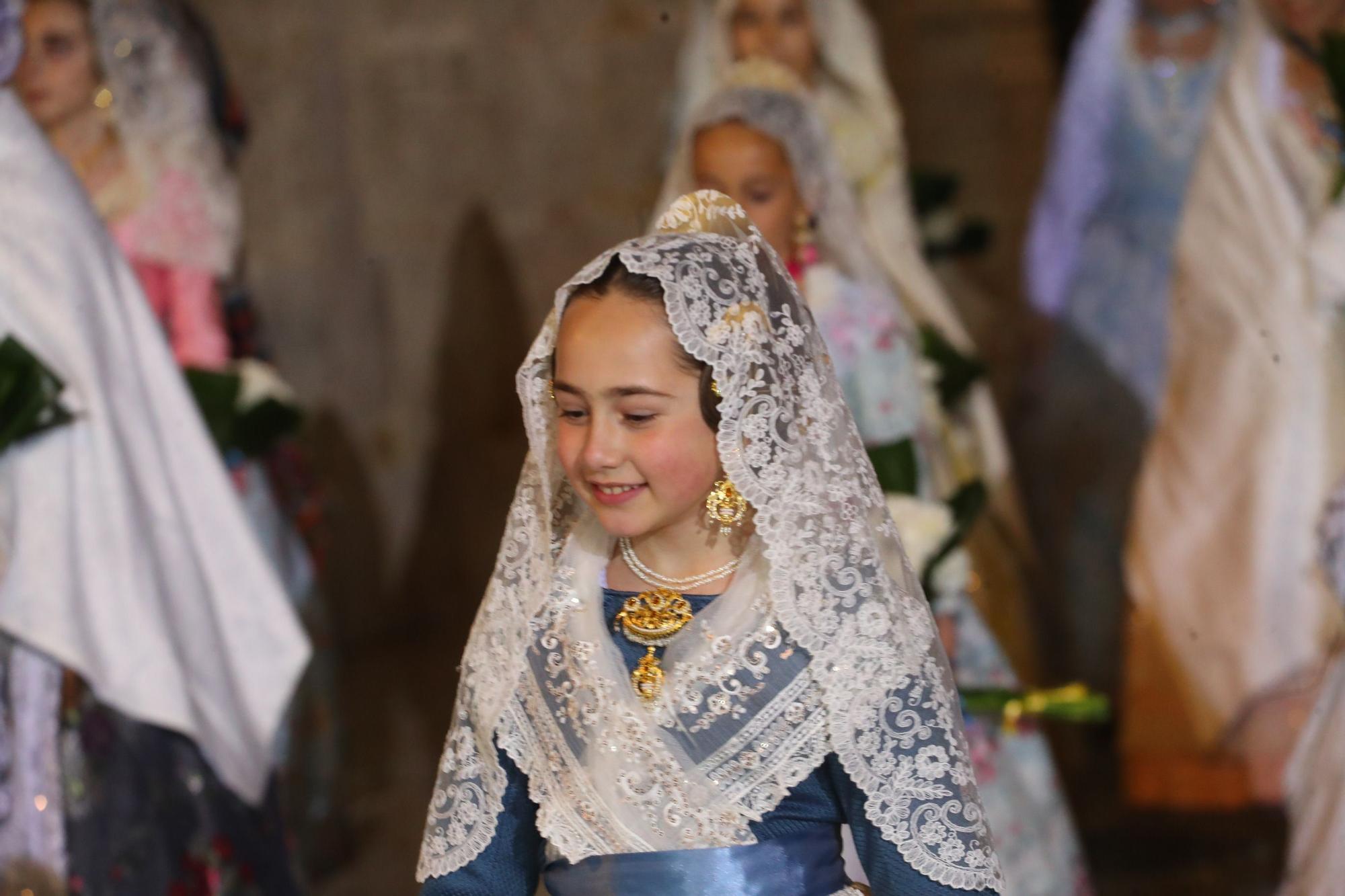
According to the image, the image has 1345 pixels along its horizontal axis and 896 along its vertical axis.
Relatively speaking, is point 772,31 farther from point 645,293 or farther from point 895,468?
point 645,293

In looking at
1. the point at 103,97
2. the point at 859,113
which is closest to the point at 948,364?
the point at 859,113

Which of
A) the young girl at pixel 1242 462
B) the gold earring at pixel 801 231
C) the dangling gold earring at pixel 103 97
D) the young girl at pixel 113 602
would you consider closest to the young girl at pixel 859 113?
the young girl at pixel 1242 462

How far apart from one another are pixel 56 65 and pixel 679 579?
224cm

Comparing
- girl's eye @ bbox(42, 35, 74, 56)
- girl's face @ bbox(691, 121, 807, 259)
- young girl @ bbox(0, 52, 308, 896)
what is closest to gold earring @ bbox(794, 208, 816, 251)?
girl's face @ bbox(691, 121, 807, 259)

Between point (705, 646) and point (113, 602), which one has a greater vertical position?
point (705, 646)

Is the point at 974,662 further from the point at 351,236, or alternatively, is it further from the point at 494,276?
the point at 351,236

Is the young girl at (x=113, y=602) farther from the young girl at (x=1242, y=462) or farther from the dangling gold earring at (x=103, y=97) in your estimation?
the young girl at (x=1242, y=462)

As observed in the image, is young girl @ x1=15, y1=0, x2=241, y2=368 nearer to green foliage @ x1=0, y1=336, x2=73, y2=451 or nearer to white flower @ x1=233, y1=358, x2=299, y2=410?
white flower @ x1=233, y1=358, x2=299, y2=410

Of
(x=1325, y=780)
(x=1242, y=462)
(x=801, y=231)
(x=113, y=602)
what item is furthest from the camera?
(x=1242, y=462)

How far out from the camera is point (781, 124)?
3010 millimetres

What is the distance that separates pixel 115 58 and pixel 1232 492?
2615mm

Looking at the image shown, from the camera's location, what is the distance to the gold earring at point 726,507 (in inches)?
72.8

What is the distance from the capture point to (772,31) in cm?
377

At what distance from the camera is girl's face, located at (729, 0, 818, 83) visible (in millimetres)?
3756
